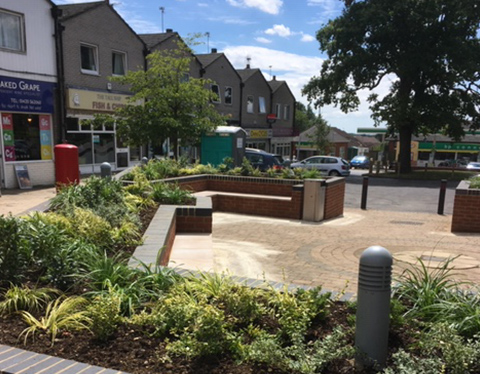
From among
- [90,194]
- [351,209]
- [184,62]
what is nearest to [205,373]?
[90,194]

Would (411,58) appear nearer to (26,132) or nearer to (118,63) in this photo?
(118,63)

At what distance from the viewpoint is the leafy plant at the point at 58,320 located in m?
2.87

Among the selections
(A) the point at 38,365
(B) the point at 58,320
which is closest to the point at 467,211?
(B) the point at 58,320

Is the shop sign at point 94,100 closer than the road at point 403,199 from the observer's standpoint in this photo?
No

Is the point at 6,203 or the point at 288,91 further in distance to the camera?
the point at 288,91

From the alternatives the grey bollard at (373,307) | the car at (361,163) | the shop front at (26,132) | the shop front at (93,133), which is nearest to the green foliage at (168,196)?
the grey bollard at (373,307)

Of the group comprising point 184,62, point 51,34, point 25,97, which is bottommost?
point 25,97

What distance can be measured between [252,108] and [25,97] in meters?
21.5

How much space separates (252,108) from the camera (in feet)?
113

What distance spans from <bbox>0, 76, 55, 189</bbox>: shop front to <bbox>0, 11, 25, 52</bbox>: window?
3.90 feet

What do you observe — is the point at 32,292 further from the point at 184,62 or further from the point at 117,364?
the point at 184,62

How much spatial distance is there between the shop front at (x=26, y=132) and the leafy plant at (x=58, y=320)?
1339 cm

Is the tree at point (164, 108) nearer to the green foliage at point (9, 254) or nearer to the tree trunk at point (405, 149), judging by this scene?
the green foliage at point (9, 254)

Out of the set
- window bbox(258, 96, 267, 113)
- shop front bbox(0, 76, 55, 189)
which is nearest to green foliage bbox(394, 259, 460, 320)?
shop front bbox(0, 76, 55, 189)
